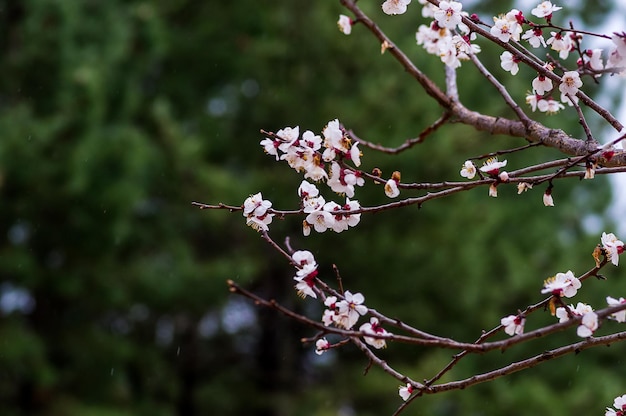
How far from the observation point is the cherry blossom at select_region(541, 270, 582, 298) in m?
1.34

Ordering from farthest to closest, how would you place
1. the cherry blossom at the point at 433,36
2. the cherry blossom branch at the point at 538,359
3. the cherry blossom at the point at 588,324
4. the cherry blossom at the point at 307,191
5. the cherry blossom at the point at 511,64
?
the cherry blossom at the point at 433,36, the cherry blossom at the point at 511,64, the cherry blossom at the point at 307,191, the cherry blossom branch at the point at 538,359, the cherry blossom at the point at 588,324

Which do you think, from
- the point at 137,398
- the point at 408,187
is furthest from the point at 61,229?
the point at 408,187

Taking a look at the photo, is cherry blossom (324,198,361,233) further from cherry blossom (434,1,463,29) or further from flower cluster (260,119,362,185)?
cherry blossom (434,1,463,29)

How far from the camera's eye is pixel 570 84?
1599 millimetres

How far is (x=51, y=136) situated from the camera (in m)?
5.71

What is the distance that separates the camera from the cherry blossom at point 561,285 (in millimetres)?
1344

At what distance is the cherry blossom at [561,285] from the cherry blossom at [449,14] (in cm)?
59

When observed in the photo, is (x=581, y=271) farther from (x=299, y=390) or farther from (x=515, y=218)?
(x=299, y=390)

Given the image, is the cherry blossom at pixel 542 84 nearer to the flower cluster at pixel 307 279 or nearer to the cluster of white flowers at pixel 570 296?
the cluster of white flowers at pixel 570 296

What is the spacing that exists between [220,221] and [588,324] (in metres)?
5.51

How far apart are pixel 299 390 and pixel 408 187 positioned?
19.8ft

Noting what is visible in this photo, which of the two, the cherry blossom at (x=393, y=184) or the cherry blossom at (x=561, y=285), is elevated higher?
the cherry blossom at (x=561, y=285)

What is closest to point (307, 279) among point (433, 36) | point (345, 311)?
point (345, 311)

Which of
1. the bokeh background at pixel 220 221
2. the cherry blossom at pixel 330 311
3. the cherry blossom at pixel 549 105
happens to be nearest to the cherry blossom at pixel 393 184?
the cherry blossom at pixel 330 311
